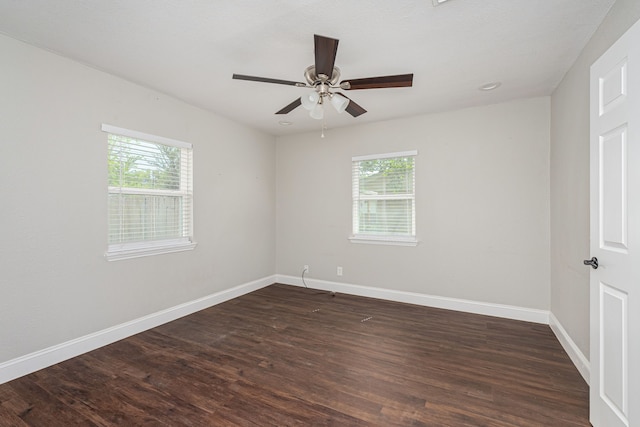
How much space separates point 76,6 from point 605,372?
12.9 feet

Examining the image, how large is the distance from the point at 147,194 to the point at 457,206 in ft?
12.4

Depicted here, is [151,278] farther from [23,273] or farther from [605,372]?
[605,372]

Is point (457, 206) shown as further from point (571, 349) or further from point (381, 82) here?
point (381, 82)

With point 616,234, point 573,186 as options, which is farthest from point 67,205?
point 573,186

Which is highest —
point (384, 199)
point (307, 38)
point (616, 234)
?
point (307, 38)

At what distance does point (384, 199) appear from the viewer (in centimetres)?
417

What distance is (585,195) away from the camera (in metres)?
2.26

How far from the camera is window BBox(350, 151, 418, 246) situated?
3.99 m

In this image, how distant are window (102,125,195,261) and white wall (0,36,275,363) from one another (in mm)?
95

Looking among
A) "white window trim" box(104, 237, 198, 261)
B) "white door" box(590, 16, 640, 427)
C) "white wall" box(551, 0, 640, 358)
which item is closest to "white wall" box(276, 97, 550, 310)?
"white wall" box(551, 0, 640, 358)

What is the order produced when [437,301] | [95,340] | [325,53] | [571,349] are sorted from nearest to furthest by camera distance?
[325,53], [571,349], [95,340], [437,301]

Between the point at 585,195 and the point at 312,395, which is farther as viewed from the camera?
the point at 585,195

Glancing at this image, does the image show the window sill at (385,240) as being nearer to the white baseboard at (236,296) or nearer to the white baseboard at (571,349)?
the white baseboard at (236,296)

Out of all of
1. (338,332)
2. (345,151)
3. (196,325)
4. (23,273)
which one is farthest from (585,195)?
(23,273)
